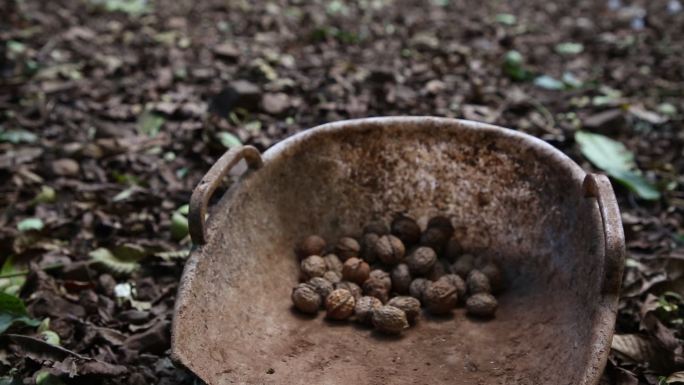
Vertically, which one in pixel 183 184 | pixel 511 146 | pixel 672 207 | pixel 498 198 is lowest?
pixel 672 207

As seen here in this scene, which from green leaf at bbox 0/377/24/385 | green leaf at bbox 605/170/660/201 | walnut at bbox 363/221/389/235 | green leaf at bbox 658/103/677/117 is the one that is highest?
walnut at bbox 363/221/389/235

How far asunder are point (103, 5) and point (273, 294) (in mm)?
4533

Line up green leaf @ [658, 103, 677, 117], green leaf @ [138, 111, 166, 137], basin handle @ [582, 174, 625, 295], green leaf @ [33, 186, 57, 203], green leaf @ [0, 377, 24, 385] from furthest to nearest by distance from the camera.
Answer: green leaf @ [658, 103, 677, 117] < green leaf @ [138, 111, 166, 137] < green leaf @ [33, 186, 57, 203] < green leaf @ [0, 377, 24, 385] < basin handle @ [582, 174, 625, 295]

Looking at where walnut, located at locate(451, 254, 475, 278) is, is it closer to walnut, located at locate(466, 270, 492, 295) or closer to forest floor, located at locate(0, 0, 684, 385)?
walnut, located at locate(466, 270, 492, 295)

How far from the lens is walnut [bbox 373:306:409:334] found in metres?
2.09

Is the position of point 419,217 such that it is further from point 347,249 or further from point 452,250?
point 347,249

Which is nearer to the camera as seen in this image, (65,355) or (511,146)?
(65,355)

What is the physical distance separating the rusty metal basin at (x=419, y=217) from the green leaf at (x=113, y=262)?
768 mm

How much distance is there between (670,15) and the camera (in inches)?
230

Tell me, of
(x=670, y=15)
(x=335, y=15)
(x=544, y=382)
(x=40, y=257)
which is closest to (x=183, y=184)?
(x=40, y=257)

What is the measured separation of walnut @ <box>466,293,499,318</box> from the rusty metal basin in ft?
0.16

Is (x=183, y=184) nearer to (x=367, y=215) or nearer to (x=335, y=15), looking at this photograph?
(x=367, y=215)

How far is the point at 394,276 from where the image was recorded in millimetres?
A: 2381

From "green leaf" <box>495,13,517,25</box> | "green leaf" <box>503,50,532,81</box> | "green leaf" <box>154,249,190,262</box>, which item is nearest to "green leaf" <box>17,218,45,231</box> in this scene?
"green leaf" <box>154,249,190,262</box>
